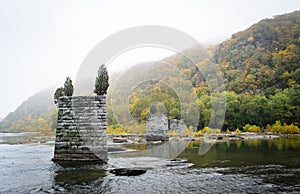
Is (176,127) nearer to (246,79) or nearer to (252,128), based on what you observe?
(252,128)

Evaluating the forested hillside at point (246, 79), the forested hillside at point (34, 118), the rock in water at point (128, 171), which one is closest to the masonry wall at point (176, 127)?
the forested hillside at point (246, 79)

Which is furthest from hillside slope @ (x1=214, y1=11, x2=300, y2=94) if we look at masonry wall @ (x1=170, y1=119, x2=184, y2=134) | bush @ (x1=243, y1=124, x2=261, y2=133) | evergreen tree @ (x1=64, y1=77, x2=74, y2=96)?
evergreen tree @ (x1=64, y1=77, x2=74, y2=96)

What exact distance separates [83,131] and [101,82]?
12.3 feet

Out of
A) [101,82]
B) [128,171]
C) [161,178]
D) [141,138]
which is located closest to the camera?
[161,178]

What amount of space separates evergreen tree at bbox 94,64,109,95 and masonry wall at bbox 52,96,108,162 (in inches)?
34.6

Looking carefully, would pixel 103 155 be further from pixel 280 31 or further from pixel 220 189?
pixel 280 31

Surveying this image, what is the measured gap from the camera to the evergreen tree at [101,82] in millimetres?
23031

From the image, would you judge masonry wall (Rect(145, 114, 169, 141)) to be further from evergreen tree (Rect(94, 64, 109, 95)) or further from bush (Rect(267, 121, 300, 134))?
bush (Rect(267, 121, 300, 134))

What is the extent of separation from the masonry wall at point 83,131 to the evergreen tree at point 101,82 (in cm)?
88

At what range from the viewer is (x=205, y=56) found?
10825cm

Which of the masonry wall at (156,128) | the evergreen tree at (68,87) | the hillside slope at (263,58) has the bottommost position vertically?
the masonry wall at (156,128)

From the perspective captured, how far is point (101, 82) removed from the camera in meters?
23.2

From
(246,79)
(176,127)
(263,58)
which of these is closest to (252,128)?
(176,127)

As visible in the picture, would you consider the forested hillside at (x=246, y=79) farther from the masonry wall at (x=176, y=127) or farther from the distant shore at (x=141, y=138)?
the distant shore at (x=141, y=138)
